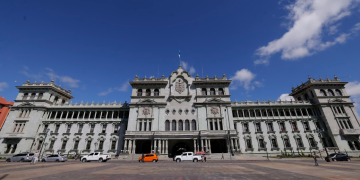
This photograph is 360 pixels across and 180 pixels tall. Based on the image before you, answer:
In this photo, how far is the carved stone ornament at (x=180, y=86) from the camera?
42.6 meters

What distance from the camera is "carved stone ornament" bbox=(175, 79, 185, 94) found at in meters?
42.6

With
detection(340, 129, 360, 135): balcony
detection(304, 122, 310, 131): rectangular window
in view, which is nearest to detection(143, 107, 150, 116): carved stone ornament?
detection(304, 122, 310, 131): rectangular window

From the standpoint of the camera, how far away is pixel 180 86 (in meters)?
43.2

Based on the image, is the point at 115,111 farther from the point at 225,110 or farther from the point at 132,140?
the point at 225,110

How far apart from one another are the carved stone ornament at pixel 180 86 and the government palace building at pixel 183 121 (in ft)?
0.94

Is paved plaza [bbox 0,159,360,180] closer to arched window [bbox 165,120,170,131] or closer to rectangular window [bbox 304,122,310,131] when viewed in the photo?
arched window [bbox 165,120,170,131]

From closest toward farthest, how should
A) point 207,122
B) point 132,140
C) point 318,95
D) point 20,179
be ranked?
point 20,179
point 132,140
point 207,122
point 318,95

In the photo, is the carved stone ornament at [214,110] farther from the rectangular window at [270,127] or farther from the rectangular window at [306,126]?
the rectangular window at [306,126]

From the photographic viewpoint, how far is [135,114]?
3950cm

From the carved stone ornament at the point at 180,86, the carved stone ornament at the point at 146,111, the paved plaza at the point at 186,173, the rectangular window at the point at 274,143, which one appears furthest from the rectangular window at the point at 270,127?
the carved stone ornament at the point at 146,111

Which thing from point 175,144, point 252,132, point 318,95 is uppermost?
point 318,95

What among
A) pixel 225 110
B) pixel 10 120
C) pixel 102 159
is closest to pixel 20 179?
pixel 102 159

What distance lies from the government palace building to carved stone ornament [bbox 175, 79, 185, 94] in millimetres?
286

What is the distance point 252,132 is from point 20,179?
4258cm
